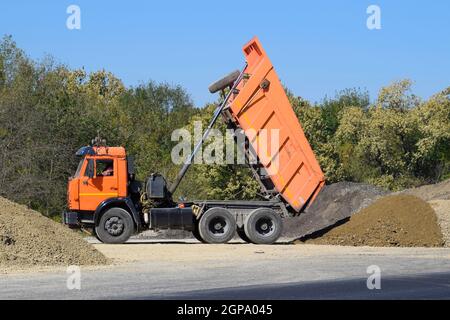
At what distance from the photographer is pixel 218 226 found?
991 inches

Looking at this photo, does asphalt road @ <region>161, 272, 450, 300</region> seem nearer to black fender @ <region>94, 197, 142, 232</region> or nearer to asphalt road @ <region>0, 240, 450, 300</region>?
asphalt road @ <region>0, 240, 450, 300</region>

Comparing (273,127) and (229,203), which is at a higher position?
(273,127)

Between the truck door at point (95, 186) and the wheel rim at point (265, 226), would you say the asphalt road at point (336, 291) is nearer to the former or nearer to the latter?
→ the wheel rim at point (265, 226)

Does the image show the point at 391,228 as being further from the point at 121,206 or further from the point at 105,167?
the point at 105,167

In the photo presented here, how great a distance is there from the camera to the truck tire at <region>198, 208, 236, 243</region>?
2491 cm

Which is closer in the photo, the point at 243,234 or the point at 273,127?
the point at 273,127

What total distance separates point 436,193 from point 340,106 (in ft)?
152

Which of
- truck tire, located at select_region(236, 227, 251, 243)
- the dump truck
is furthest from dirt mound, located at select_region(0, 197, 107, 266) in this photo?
truck tire, located at select_region(236, 227, 251, 243)

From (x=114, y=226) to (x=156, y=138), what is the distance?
104ft

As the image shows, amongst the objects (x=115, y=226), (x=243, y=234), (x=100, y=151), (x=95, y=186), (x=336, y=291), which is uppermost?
(x=100, y=151)

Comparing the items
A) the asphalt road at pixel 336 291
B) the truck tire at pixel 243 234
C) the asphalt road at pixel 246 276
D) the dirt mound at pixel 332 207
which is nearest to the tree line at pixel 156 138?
the dirt mound at pixel 332 207

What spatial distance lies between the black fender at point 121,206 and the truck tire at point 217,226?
1858 mm

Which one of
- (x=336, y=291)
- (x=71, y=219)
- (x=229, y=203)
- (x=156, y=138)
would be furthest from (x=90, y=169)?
(x=156, y=138)
